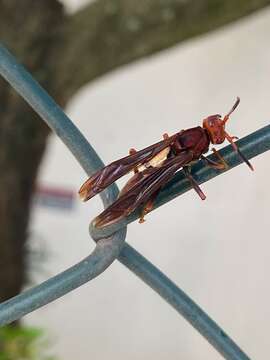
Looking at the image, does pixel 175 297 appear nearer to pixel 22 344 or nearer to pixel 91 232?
pixel 91 232

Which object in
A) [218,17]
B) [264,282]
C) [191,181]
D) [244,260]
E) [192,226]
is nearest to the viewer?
[191,181]

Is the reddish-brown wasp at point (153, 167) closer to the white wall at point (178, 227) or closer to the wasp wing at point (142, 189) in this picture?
the wasp wing at point (142, 189)

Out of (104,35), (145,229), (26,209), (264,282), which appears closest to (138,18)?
(104,35)

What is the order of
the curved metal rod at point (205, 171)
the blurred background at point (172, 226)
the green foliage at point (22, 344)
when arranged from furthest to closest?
1. the blurred background at point (172, 226)
2. the green foliage at point (22, 344)
3. the curved metal rod at point (205, 171)

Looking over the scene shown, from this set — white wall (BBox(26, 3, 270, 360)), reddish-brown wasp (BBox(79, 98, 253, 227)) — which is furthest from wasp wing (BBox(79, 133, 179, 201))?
white wall (BBox(26, 3, 270, 360))

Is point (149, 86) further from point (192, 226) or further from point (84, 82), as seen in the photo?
point (84, 82)

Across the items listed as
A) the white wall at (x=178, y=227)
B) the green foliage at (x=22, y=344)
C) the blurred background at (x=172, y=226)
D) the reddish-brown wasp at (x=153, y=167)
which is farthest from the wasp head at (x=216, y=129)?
the white wall at (x=178, y=227)

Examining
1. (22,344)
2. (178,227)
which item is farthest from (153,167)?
(178,227)

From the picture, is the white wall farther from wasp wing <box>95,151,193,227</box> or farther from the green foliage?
wasp wing <box>95,151,193,227</box>
